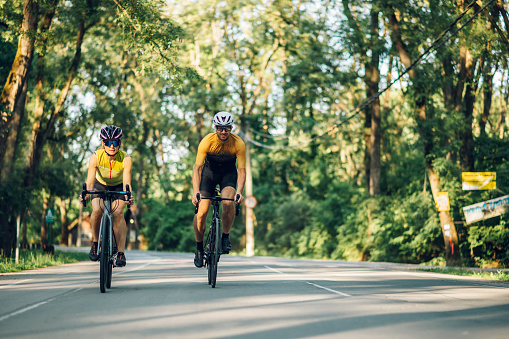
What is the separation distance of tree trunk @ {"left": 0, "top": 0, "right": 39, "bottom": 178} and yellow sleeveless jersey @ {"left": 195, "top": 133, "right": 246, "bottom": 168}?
38.0ft

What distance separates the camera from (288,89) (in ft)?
98.9

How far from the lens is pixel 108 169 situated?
9781mm

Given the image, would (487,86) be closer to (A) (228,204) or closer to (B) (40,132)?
(A) (228,204)

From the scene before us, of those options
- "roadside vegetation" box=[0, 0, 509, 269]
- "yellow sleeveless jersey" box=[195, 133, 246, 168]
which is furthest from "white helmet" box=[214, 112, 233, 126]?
"roadside vegetation" box=[0, 0, 509, 269]

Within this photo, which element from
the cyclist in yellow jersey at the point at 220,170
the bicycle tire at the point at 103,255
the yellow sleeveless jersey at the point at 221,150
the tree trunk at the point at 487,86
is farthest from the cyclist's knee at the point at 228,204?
the tree trunk at the point at 487,86

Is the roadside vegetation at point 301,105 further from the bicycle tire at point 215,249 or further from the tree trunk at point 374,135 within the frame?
the bicycle tire at point 215,249

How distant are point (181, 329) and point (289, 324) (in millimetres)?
1127

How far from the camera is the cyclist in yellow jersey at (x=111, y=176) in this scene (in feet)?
31.2

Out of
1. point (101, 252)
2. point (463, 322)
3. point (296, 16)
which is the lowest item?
point (463, 322)

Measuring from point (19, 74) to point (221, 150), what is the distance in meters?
12.5

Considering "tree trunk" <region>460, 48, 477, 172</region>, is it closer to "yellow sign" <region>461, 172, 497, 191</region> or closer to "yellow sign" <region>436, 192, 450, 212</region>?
"yellow sign" <region>436, 192, 450, 212</region>

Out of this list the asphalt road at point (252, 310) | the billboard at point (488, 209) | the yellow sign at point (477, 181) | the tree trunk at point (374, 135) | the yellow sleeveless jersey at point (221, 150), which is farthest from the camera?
the tree trunk at point (374, 135)

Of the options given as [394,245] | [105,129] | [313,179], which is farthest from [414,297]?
[313,179]

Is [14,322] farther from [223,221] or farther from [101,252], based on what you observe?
[223,221]
